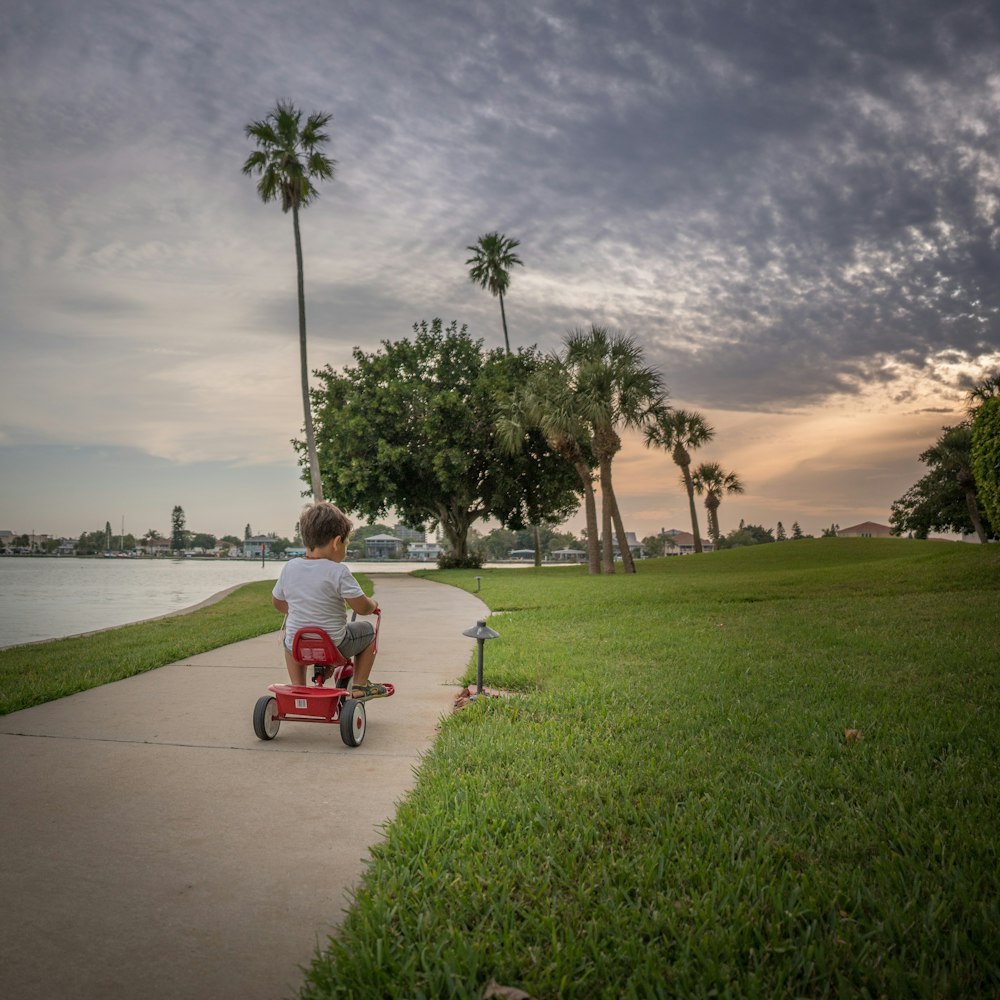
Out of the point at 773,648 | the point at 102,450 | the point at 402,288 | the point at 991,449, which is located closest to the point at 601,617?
the point at 773,648

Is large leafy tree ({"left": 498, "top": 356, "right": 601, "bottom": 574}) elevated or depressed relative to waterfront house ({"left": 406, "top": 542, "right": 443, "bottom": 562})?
elevated

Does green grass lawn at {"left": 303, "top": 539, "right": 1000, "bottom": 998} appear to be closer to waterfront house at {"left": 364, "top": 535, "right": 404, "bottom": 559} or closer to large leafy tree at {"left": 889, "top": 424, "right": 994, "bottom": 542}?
large leafy tree at {"left": 889, "top": 424, "right": 994, "bottom": 542}

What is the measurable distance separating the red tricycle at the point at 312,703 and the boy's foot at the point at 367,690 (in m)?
0.22

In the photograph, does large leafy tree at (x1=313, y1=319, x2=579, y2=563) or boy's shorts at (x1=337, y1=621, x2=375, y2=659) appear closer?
boy's shorts at (x1=337, y1=621, x2=375, y2=659)

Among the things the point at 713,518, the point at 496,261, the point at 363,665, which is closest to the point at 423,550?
the point at 713,518

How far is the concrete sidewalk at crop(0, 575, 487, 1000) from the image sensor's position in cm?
212

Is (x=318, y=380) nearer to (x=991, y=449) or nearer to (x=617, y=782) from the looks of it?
(x=991, y=449)

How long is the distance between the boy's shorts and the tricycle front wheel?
567 mm

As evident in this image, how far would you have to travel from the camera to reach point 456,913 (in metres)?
2.37

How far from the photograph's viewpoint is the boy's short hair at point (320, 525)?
478 cm

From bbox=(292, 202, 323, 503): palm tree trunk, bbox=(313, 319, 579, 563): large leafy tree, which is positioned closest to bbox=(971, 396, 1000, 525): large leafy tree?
bbox=(313, 319, 579, 563): large leafy tree

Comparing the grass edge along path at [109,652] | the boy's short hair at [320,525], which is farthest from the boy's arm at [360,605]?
the grass edge along path at [109,652]

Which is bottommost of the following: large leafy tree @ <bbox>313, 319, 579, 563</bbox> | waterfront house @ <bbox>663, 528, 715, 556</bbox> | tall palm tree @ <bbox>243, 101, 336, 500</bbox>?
waterfront house @ <bbox>663, 528, 715, 556</bbox>

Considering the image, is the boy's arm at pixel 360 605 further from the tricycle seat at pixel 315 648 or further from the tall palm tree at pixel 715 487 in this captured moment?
the tall palm tree at pixel 715 487
